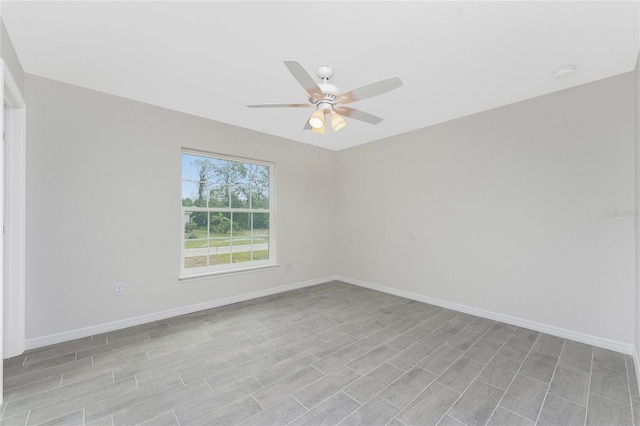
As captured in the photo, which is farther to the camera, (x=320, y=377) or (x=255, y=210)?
(x=255, y=210)

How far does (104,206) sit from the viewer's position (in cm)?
278

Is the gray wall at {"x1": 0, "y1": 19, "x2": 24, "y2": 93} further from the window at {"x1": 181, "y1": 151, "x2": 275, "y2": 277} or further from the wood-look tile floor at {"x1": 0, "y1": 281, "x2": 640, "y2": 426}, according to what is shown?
the wood-look tile floor at {"x1": 0, "y1": 281, "x2": 640, "y2": 426}

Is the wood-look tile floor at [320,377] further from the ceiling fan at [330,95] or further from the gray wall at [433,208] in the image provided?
the ceiling fan at [330,95]

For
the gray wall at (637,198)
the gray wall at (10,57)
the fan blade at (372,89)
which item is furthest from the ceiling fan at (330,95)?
the gray wall at (637,198)

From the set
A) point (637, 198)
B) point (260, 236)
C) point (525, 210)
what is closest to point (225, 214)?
point (260, 236)

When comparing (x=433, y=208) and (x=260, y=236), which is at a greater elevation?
(x=433, y=208)

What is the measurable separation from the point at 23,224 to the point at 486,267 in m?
4.62

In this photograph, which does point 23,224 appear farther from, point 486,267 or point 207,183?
point 486,267

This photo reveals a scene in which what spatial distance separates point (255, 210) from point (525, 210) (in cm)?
341

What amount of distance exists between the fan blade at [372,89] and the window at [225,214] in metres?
2.28

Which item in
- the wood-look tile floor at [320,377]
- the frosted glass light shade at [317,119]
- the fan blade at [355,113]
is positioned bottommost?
the wood-look tile floor at [320,377]

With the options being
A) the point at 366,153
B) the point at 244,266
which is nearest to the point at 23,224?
the point at 244,266

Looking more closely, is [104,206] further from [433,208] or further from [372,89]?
[433,208]

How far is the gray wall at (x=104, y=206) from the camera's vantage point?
2.47 meters
